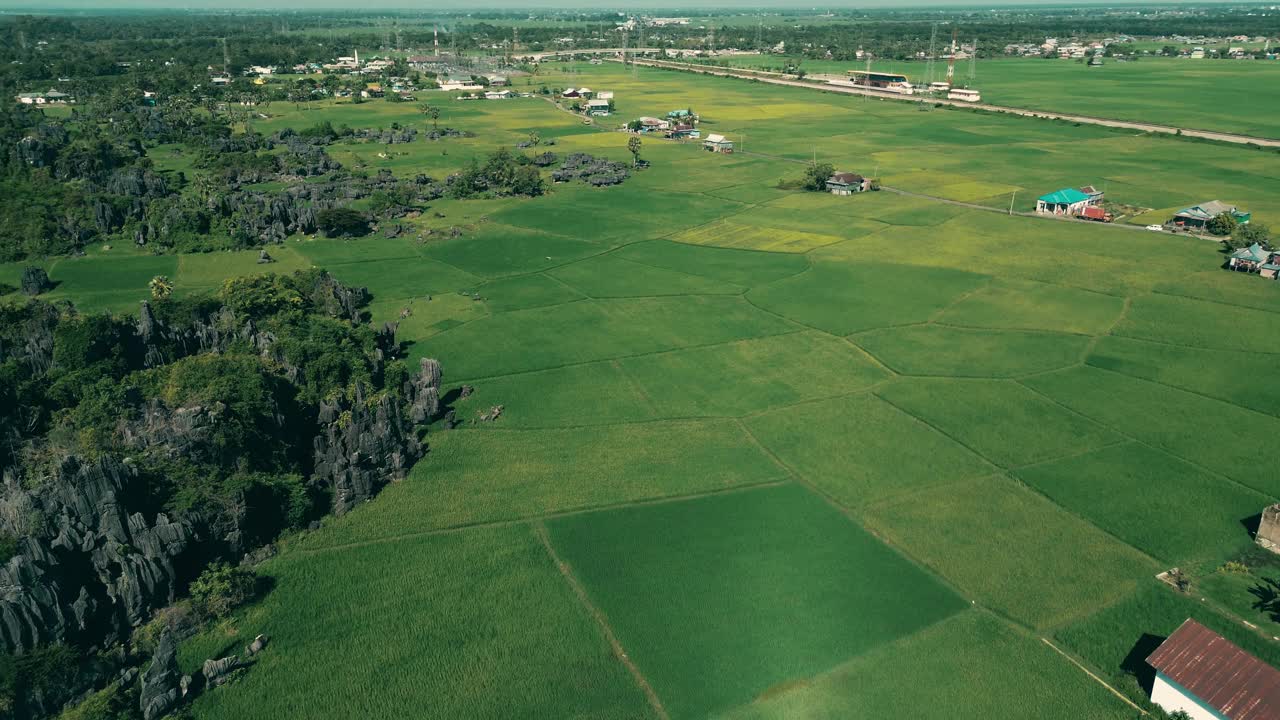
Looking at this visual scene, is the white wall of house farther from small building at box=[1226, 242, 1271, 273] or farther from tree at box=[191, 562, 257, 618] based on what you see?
small building at box=[1226, 242, 1271, 273]

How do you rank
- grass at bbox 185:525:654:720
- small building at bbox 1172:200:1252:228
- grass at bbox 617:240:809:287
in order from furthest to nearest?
1. small building at bbox 1172:200:1252:228
2. grass at bbox 617:240:809:287
3. grass at bbox 185:525:654:720

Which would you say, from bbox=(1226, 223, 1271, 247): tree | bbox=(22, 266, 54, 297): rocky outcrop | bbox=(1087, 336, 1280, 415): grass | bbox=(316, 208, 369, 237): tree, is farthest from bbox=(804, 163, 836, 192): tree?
bbox=(22, 266, 54, 297): rocky outcrop

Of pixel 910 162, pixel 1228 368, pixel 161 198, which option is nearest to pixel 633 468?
pixel 1228 368

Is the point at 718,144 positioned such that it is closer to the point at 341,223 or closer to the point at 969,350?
the point at 341,223

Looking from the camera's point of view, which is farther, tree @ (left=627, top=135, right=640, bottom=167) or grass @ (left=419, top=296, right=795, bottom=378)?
tree @ (left=627, top=135, right=640, bottom=167)

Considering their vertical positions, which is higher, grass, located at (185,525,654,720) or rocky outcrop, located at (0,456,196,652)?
rocky outcrop, located at (0,456,196,652)

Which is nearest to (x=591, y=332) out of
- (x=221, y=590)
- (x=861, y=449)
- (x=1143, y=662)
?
(x=861, y=449)

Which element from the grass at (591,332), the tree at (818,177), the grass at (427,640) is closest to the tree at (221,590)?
the grass at (427,640)
